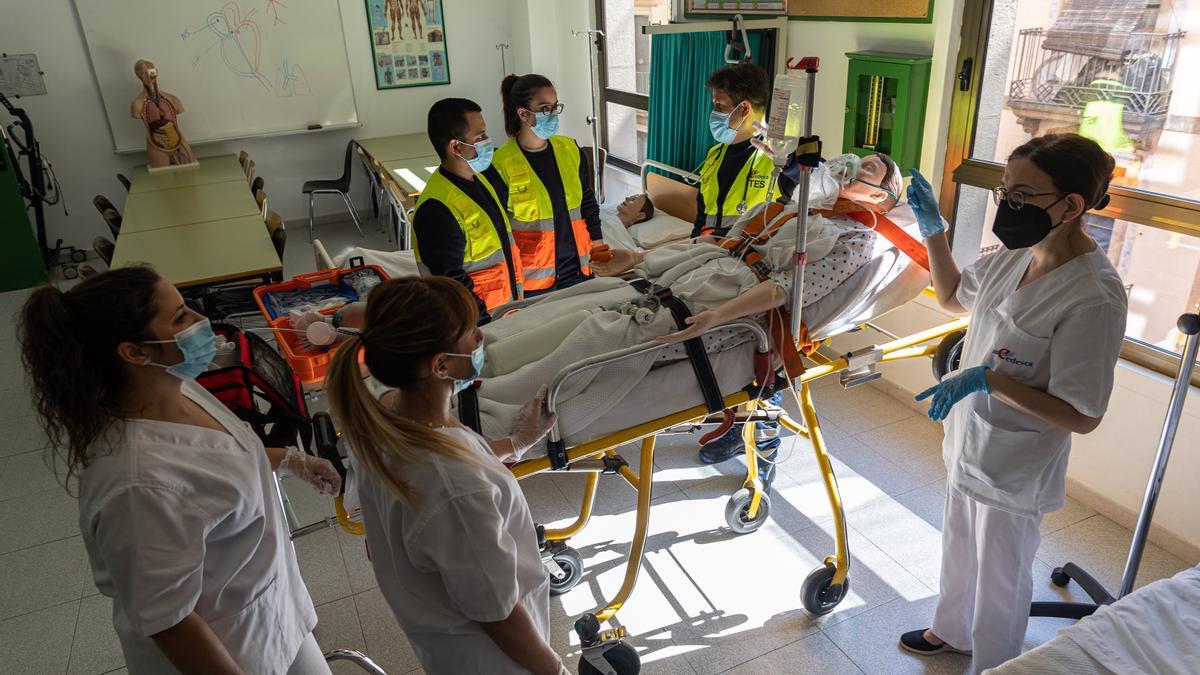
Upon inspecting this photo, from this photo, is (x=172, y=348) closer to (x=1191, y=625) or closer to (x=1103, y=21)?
(x=1191, y=625)

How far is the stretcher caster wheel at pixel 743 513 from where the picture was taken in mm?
2742

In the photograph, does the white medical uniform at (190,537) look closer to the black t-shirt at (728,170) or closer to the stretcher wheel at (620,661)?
the stretcher wheel at (620,661)

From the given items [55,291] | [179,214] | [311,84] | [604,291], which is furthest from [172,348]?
[311,84]

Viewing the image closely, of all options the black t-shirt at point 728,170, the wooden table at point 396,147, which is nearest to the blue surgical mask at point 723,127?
the black t-shirt at point 728,170

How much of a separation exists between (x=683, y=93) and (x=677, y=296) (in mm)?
2411

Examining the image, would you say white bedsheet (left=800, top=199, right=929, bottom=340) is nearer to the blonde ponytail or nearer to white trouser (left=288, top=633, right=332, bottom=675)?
the blonde ponytail

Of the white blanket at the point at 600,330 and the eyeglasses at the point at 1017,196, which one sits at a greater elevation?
the eyeglasses at the point at 1017,196

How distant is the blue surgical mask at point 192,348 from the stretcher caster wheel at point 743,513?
1.89 meters

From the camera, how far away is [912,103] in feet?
10.3

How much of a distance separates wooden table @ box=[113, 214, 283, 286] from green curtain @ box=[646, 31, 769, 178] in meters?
2.23

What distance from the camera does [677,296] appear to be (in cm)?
214

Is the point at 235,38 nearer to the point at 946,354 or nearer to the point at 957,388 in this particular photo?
the point at 946,354

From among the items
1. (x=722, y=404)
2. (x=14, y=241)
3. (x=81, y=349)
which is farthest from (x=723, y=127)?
(x=14, y=241)

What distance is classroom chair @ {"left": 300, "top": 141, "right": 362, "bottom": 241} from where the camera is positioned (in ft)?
21.3
